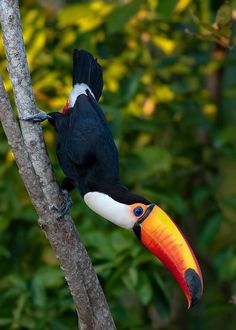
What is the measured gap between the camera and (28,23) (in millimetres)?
4383

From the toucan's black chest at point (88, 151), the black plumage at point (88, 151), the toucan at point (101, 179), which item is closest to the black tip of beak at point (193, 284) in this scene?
the toucan at point (101, 179)

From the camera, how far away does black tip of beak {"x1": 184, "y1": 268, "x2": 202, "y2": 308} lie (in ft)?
9.46

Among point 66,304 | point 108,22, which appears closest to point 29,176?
point 66,304

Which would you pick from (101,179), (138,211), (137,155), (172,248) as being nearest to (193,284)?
(172,248)

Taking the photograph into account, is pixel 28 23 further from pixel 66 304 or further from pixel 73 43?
pixel 66 304

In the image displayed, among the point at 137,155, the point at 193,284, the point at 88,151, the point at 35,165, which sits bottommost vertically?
the point at 137,155

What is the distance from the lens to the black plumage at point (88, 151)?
10.7 feet

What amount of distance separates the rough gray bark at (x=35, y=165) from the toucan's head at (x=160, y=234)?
232mm

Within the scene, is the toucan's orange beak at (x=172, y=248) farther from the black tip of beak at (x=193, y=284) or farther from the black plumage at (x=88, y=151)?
the black plumage at (x=88, y=151)

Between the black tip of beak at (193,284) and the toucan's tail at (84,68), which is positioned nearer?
the black tip of beak at (193,284)

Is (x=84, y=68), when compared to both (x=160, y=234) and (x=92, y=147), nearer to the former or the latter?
(x=92, y=147)

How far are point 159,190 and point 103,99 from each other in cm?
52

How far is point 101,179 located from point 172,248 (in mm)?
443

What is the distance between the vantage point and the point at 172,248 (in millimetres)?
2980
